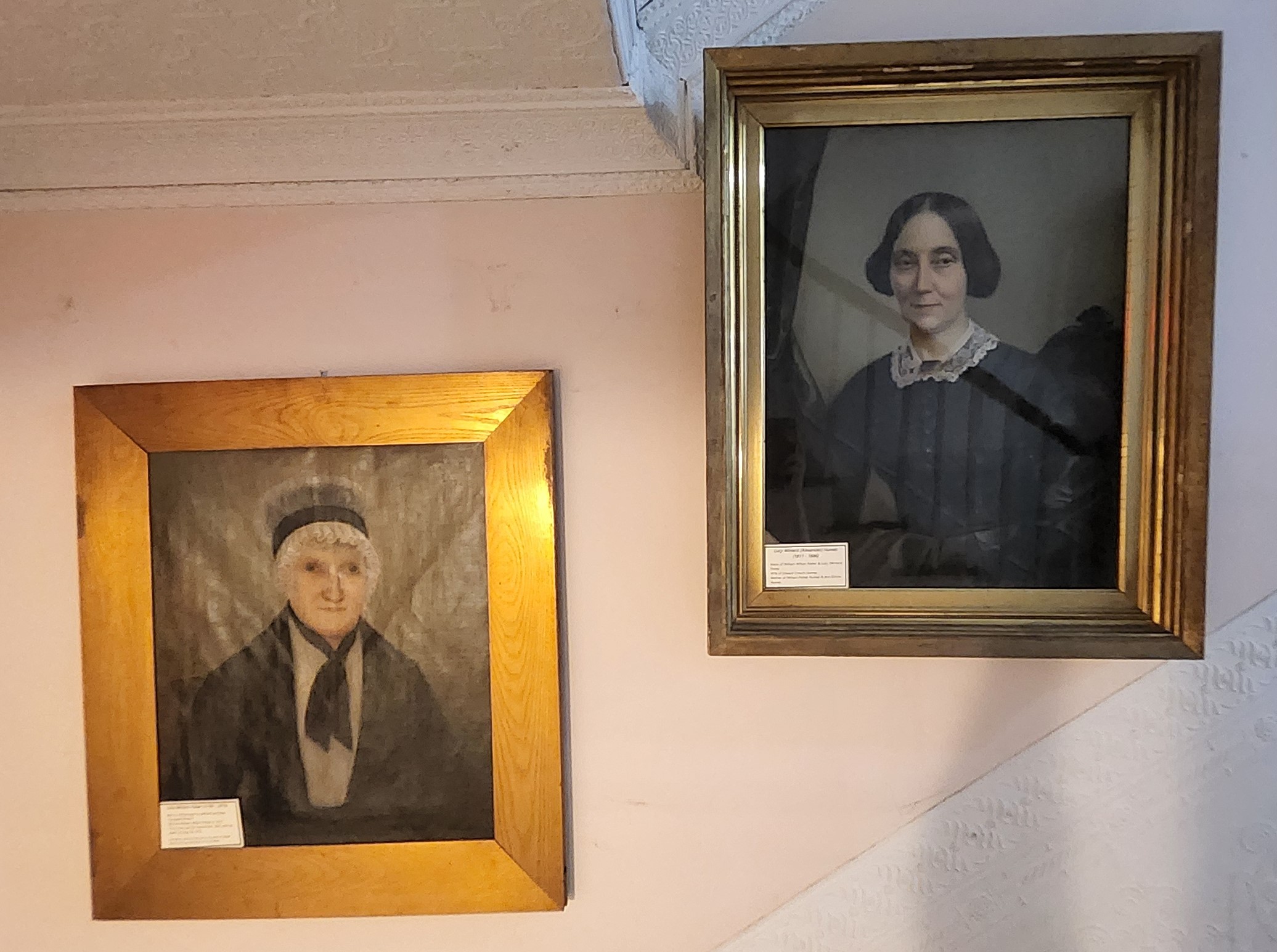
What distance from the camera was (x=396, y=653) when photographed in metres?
1.13

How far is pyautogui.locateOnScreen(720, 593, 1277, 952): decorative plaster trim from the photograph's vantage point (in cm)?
110

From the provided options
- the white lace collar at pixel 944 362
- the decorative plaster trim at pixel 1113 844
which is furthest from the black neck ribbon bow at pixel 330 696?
the white lace collar at pixel 944 362

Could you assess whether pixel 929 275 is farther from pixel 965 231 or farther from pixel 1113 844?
pixel 1113 844

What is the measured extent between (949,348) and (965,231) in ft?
0.48

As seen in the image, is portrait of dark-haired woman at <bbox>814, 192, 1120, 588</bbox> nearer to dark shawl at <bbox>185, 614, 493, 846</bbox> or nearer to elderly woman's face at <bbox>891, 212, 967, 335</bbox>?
elderly woman's face at <bbox>891, 212, 967, 335</bbox>

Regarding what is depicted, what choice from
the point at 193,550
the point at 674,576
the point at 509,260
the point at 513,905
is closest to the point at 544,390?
the point at 509,260

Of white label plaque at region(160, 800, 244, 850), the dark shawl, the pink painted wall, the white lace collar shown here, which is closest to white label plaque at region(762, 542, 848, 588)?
the pink painted wall

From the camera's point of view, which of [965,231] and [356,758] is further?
[356,758]

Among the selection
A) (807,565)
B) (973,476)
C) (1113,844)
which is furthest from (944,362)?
(1113,844)

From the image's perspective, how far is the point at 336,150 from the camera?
1.05m

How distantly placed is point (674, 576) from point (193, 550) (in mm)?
660

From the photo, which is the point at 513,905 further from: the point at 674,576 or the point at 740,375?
the point at 740,375

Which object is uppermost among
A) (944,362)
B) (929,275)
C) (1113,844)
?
(929,275)

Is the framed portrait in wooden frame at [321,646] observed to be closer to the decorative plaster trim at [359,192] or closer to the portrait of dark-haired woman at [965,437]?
the decorative plaster trim at [359,192]
